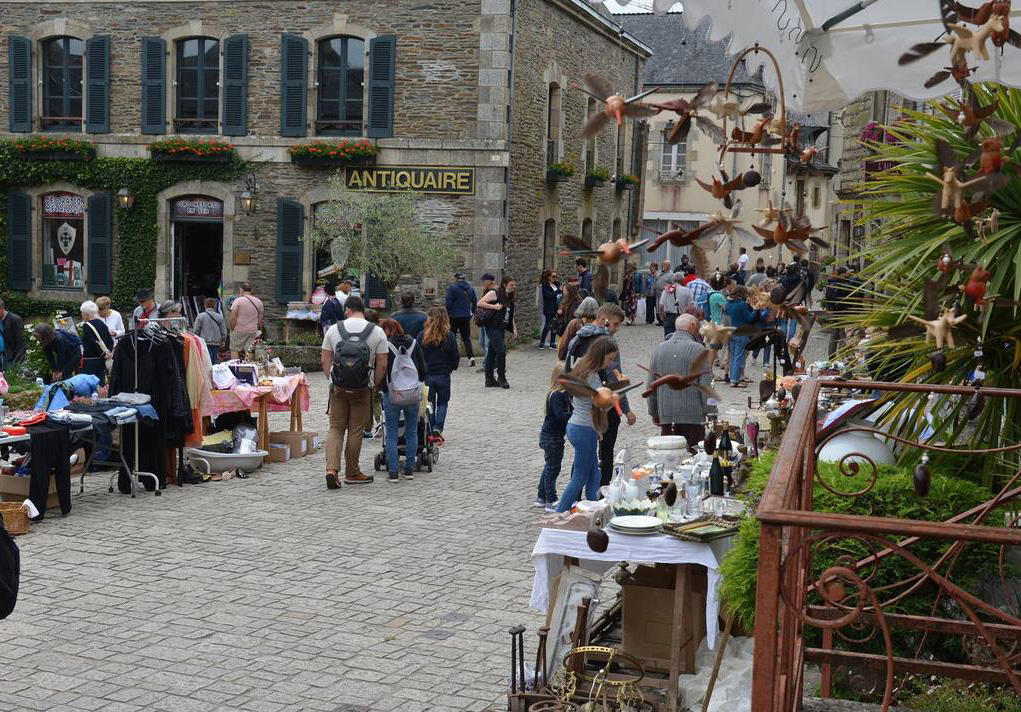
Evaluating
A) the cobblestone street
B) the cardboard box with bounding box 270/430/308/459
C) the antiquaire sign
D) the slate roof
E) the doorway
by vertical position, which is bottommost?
the cobblestone street

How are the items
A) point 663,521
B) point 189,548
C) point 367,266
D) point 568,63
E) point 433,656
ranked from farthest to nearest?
point 568,63 < point 367,266 < point 189,548 < point 433,656 < point 663,521

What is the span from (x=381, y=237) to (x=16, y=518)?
13.3 m

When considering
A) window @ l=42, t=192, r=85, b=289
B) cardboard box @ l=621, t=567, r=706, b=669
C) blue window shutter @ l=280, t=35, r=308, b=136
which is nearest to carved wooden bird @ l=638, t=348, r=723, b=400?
cardboard box @ l=621, t=567, r=706, b=669

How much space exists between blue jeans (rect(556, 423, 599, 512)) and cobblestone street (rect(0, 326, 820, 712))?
54 centimetres

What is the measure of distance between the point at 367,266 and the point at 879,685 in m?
18.5

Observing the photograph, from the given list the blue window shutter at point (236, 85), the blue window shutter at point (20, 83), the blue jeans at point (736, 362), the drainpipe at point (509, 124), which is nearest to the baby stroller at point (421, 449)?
the blue jeans at point (736, 362)

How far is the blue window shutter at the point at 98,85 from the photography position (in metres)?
25.2

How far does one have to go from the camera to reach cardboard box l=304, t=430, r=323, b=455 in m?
13.8

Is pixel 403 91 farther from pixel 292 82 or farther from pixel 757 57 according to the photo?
pixel 757 57

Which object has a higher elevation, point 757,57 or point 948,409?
point 757,57

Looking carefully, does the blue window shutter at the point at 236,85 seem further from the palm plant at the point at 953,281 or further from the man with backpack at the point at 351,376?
the palm plant at the point at 953,281

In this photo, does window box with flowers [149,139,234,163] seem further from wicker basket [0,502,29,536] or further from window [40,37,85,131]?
wicker basket [0,502,29,536]

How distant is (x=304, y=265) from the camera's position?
79.7 feet

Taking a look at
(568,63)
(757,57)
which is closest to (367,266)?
(568,63)
